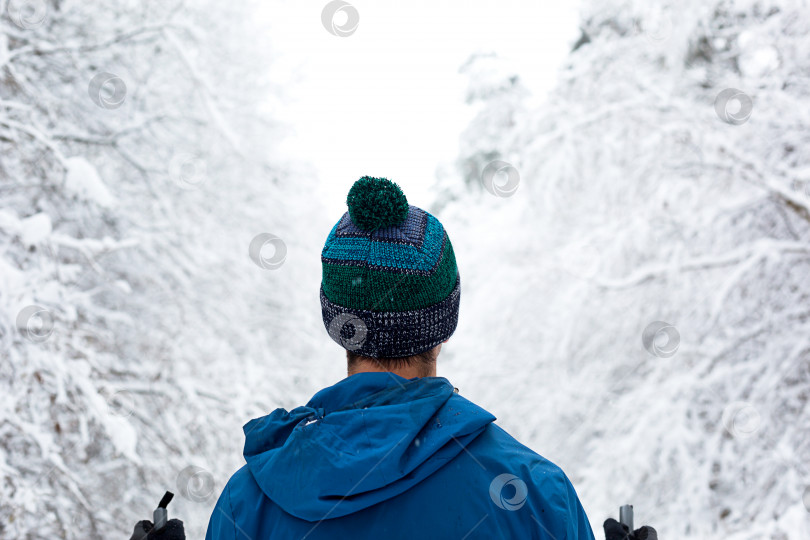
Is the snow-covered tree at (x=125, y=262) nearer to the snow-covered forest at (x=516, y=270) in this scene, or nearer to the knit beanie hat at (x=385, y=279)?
the snow-covered forest at (x=516, y=270)

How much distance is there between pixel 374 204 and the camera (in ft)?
3.95

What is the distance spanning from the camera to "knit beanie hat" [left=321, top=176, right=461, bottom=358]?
1.18m

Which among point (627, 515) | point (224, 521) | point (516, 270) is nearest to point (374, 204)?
point (224, 521)

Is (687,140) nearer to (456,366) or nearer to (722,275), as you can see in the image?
(722,275)

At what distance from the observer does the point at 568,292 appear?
5629 mm

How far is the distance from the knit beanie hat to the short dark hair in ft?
0.04

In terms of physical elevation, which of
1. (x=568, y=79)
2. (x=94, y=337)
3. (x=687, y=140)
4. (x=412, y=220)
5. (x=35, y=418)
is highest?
(x=568, y=79)

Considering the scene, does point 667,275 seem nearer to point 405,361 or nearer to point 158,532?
point 405,361

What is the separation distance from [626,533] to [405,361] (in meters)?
0.57

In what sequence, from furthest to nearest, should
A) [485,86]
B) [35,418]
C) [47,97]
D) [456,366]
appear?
1. [485,86]
2. [456,366]
3. [47,97]
4. [35,418]

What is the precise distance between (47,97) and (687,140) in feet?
16.3

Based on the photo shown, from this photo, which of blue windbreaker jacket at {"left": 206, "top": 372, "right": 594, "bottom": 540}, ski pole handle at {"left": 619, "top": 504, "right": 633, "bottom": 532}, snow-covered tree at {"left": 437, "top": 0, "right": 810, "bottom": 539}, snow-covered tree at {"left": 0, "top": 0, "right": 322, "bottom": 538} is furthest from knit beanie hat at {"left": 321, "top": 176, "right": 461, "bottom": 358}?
snow-covered tree at {"left": 437, "top": 0, "right": 810, "bottom": 539}

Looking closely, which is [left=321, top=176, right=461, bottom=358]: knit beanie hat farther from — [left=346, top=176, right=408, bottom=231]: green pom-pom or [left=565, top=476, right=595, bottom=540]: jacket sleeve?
[left=565, top=476, right=595, bottom=540]: jacket sleeve

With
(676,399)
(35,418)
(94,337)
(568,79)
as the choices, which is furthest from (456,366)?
(35,418)
